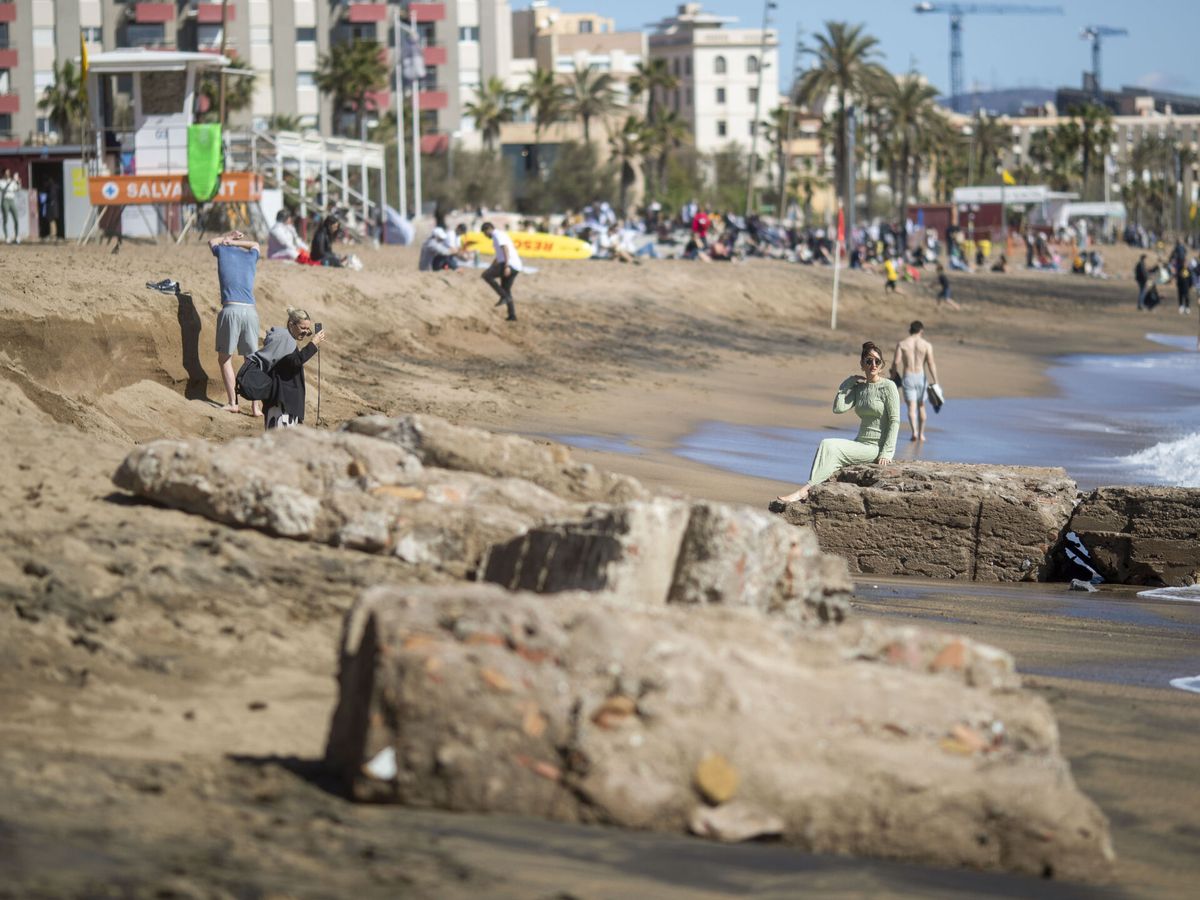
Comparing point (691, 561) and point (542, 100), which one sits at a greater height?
point (542, 100)

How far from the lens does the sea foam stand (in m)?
15.4

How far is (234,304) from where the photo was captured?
13727mm

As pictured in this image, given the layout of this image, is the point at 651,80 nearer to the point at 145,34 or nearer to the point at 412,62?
the point at 145,34

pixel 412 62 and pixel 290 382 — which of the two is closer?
pixel 290 382

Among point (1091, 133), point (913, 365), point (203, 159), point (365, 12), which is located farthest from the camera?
point (1091, 133)

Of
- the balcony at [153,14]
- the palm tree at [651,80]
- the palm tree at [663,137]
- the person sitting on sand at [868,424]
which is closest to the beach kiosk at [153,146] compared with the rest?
the person sitting on sand at [868,424]

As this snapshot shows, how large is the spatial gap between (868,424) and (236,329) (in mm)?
5778

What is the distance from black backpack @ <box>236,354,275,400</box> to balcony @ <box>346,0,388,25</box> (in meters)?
69.9

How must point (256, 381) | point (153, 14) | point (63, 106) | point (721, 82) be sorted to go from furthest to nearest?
point (721, 82) → point (153, 14) → point (63, 106) → point (256, 381)

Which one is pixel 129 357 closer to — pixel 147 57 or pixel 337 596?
pixel 337 596

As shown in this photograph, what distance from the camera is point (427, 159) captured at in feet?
250

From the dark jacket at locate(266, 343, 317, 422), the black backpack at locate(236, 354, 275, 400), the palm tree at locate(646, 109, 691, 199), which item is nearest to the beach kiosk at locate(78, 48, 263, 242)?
the black backpack at locate(236, 354, 275, 400)

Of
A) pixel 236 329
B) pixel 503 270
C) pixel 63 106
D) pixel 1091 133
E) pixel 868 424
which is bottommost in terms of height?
pixel 868 424

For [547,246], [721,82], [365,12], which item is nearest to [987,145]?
[721,82]
